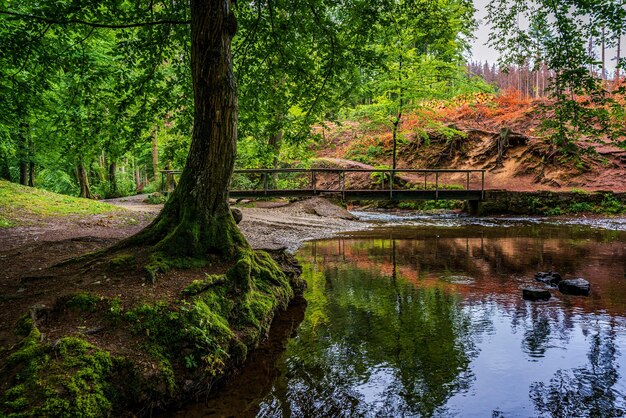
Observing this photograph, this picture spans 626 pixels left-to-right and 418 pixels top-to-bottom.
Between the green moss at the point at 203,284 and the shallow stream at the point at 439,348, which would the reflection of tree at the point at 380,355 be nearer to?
the shallow stream at the point at 439,348

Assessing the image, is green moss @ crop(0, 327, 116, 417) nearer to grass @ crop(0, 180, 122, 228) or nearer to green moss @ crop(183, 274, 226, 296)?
green moss @ crop(183, 274, 226, 296)

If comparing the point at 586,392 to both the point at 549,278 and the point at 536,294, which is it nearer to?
the point at 536,294

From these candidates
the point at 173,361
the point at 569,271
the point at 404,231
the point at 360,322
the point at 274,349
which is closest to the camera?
the point at 173,361

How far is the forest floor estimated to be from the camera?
3916 mm

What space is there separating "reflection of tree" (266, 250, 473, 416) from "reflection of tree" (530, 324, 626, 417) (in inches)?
27.1

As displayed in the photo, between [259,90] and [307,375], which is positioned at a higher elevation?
[259,90]

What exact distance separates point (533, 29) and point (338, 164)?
17.8m

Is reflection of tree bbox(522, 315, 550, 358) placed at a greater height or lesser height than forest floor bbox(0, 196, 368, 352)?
lesser

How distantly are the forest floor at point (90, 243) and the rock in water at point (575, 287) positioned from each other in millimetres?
4983

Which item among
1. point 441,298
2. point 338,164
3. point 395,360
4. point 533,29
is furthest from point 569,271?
point 338,164

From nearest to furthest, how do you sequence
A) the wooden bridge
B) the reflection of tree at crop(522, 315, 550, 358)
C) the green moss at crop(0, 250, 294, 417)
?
the green moss at crop(0, 250, 294, 417)
the reflection of tree at crop(522, 315, 550, 358)
the wooden bridge

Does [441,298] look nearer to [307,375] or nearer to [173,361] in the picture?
[307,375]

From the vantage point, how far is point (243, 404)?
322 centimetres

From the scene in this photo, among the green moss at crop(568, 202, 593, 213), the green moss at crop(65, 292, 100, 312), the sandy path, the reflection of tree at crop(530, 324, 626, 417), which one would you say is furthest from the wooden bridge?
the reflection of tree at crop(530, 324, 626, 417)
